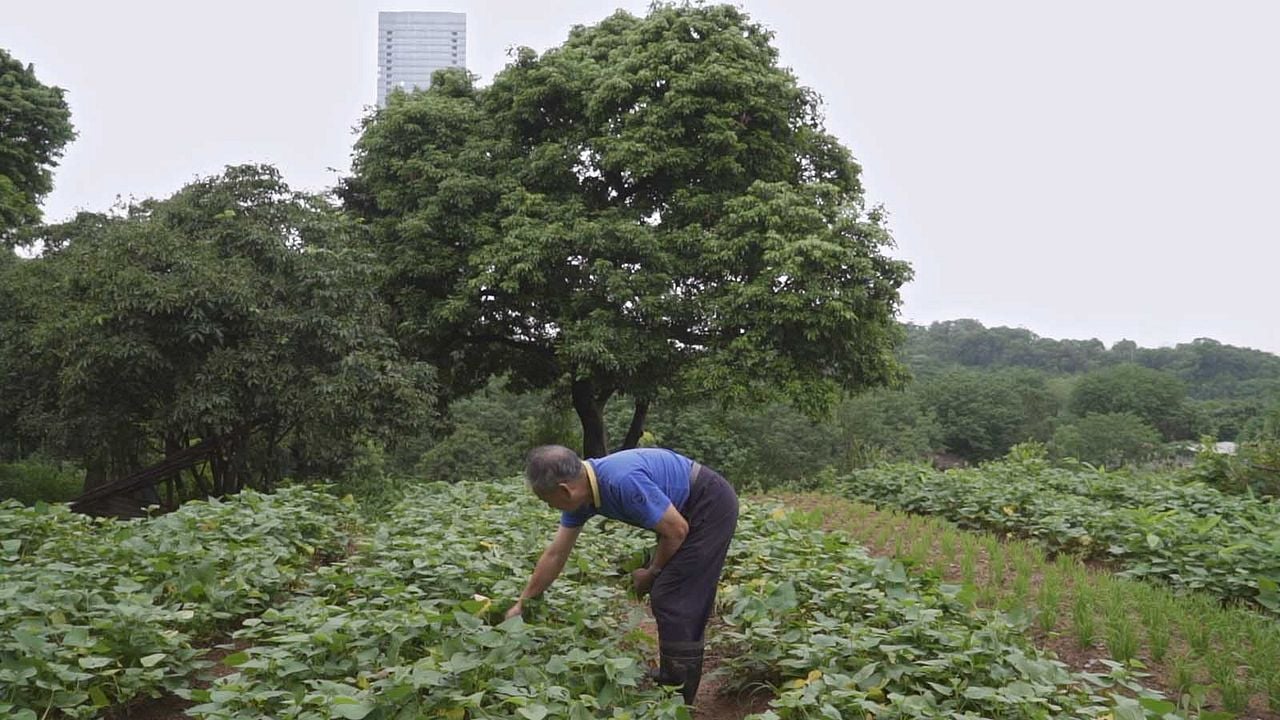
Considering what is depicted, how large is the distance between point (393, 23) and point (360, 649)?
57633mm

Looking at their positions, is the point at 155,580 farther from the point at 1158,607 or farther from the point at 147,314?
the point at 147,314

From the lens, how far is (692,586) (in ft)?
11.6

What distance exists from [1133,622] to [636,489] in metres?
3.13

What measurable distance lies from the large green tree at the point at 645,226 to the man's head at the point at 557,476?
349 inches

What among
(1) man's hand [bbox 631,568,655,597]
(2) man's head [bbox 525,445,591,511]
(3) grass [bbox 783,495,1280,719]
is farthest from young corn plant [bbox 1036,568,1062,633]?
(2) man's head [bbox 525,445,591,511]

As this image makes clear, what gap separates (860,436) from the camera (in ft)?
121

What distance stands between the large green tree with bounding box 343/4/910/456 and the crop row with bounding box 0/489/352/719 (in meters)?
7.13

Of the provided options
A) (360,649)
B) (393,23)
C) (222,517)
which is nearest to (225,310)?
(222,517)

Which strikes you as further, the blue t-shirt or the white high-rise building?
the white high-rise building

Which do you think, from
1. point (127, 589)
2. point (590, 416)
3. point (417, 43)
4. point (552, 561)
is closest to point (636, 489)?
point (552, 561)

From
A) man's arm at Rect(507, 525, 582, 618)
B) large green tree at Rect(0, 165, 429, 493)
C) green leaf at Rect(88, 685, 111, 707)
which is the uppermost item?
large green tree at Rect(0, 165, 429, 493)

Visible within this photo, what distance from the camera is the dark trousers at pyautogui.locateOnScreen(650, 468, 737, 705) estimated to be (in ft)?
11.5

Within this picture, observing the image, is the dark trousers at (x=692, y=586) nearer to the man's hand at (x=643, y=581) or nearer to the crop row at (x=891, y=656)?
the man's hand at (x=643, y=581)

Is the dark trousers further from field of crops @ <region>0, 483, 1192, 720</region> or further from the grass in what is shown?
the grass
